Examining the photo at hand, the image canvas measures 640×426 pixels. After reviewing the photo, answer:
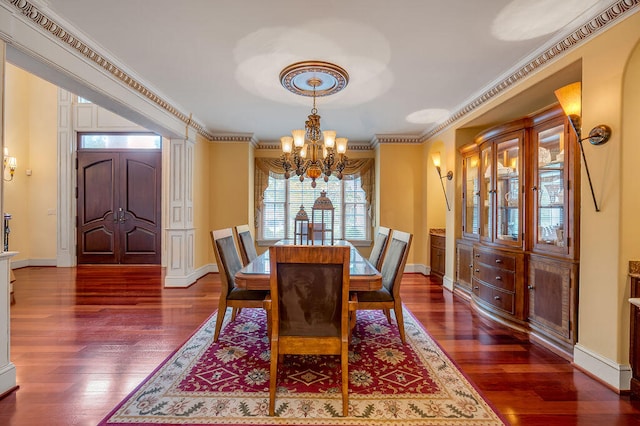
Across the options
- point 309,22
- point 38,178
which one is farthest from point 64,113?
point 309,22

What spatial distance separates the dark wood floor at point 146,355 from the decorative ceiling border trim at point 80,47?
97.1 inches

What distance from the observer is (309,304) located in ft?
5.96

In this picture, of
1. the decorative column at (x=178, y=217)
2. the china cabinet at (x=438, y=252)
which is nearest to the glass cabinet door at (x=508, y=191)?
the china cabinet at (x=438, y=252)

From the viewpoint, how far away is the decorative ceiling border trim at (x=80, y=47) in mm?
2053

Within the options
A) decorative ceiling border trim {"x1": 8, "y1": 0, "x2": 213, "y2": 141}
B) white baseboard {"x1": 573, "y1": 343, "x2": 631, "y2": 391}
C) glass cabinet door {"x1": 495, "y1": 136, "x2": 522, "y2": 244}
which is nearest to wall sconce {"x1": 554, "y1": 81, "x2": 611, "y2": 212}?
glass cabinet door {"x1": 495, "y1": 136, "x2": 522, "y2": 244}

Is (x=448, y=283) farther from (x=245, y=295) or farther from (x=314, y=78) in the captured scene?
(x=314, y=78)

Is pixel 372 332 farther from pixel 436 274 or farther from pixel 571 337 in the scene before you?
pixel 436 274

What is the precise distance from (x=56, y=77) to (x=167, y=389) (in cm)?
256

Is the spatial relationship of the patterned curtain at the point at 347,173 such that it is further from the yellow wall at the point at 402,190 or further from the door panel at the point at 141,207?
the door panel at the point at 141,207

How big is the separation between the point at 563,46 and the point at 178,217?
4908mm

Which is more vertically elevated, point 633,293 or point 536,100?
point 536,100

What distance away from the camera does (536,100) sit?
10.6 feet

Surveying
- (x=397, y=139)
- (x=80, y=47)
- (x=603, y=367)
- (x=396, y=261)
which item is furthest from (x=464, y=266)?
(x=80, y=47)

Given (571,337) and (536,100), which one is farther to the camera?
(536,100)
